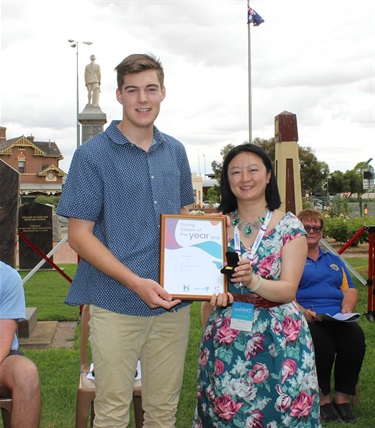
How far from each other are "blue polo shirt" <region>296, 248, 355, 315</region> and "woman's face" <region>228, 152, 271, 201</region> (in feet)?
5.68

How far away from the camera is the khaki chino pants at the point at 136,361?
8.30 feet

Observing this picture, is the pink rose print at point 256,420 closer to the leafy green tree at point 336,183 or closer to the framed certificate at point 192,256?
the framed certificate at point 192,256

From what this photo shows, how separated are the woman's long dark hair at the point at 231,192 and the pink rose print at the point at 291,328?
544mm

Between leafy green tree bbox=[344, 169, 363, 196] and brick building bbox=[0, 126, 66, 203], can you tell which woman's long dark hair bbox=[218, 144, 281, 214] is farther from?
leafy green tree bbox=[344, 169, 363, 196]

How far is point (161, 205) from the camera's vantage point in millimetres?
2621

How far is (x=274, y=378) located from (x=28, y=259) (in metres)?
11.2

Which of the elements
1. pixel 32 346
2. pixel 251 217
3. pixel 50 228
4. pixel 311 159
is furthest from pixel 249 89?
pixel 251 217

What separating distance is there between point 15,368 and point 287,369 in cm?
132

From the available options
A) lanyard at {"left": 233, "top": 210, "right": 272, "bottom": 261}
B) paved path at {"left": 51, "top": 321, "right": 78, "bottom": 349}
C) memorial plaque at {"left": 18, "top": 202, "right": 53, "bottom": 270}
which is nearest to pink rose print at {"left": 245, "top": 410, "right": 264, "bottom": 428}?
lanyard at {"left": 233, "top": 210, "right": 272, "bottom": 261}

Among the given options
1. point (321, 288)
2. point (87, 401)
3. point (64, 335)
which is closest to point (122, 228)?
point (87, 401)

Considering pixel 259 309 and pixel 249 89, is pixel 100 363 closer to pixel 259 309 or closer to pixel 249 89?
pixel 259 309

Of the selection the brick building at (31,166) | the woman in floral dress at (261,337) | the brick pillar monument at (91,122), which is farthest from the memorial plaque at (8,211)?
the brick building at (31,166)

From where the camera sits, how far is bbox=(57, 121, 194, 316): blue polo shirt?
8.22ft

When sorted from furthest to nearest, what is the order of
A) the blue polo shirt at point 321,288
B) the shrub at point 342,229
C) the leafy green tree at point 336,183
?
the leafy green tree at point 336,183, the shrub at point 342,229, the blue polo shirt at point 321,288
